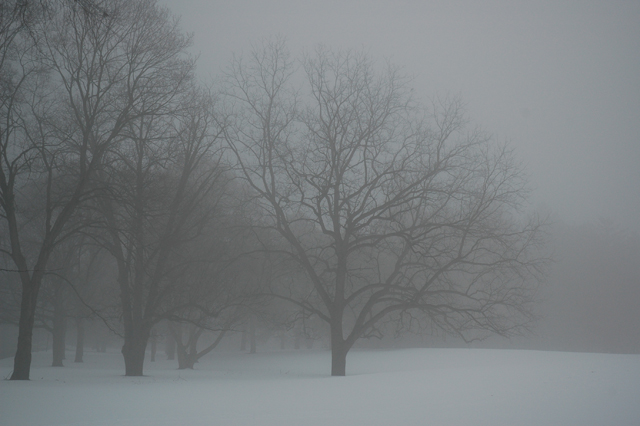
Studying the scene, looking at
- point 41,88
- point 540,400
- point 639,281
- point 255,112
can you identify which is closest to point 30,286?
point 41,88

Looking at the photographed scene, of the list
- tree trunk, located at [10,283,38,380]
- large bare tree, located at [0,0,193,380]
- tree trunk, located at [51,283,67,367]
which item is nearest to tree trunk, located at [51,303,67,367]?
tree trunk, located at [51,283,67,367]

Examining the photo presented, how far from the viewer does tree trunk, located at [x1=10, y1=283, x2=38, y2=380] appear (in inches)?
499

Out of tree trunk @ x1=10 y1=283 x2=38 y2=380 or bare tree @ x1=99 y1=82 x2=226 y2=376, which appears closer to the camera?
tree trunk @ x1=10 y1=283 x2=38 y2=380

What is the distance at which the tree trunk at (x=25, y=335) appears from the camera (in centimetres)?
1268

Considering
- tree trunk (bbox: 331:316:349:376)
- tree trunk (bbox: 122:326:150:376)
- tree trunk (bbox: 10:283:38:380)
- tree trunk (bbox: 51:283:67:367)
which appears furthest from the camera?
tree trunk (bbox: 51:283:67:367)

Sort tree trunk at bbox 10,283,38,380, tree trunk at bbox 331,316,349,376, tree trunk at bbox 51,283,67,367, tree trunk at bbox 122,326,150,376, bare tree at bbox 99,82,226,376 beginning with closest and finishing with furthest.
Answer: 1. tree trunk at bbox 10,283,38,380
2. bare tree at bbox 99,82,226,376
3. tree trunk at bbox 331,316,349,376
4. tree trunk at bbox 122,326,150,376
5. tree trunk at bbox 51,283,67,367

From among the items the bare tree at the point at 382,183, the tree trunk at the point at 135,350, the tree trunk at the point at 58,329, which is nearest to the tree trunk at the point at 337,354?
the bare tree at the point at 382,183

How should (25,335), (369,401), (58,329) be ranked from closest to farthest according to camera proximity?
(369,401)
(25,335)
(58,329)

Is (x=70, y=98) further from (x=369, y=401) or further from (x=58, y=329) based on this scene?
(x=58, y=329)

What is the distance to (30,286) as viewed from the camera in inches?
509

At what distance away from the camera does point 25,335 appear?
12789 millimetres

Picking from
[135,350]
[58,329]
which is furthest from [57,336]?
[135,350]

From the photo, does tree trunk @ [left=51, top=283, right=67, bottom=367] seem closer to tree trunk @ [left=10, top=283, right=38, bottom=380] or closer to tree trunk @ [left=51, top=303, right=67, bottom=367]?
tree trunk @ [left=51, top=303, right=67, bottom=367]

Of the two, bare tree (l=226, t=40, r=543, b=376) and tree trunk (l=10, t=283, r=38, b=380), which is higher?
bare tree (l=226, t=40, r=543, b=376)
